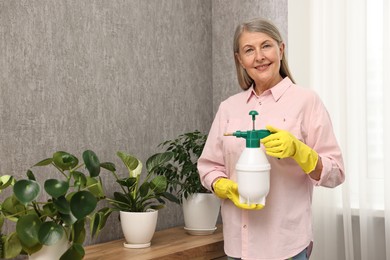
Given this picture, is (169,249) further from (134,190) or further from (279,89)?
(279,89)

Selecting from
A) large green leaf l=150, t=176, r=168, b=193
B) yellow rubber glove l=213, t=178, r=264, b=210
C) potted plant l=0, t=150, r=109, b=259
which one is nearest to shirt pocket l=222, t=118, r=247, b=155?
yellow rubber glove l=213, t=178, r=264, b=210

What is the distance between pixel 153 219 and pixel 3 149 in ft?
1.98

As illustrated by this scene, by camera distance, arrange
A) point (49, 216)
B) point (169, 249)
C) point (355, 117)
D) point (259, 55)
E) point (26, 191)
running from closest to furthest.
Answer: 1. point (26, 191)
2. point (49, 216)
3. point (259, 55)
4. point (169, 249)
5. point (355, 117)

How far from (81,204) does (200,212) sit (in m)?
0.75

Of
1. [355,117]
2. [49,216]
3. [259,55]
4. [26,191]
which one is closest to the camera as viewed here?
[26,191]

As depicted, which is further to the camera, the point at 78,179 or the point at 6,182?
the point at 78,179

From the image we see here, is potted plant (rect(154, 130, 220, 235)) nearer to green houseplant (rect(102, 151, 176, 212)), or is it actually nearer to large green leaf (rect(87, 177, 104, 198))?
green houseplant (rect(102, 151, 176, 212))

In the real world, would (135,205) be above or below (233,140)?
below

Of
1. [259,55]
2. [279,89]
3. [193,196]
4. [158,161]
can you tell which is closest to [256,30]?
[259,55]

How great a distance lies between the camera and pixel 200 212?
2287mm

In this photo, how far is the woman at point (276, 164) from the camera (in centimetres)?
173

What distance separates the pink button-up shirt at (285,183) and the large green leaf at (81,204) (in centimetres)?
47

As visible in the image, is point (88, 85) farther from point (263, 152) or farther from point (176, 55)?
point (263, 152)

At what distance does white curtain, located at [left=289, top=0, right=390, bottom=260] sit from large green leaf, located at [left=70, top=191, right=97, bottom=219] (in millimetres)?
1162
